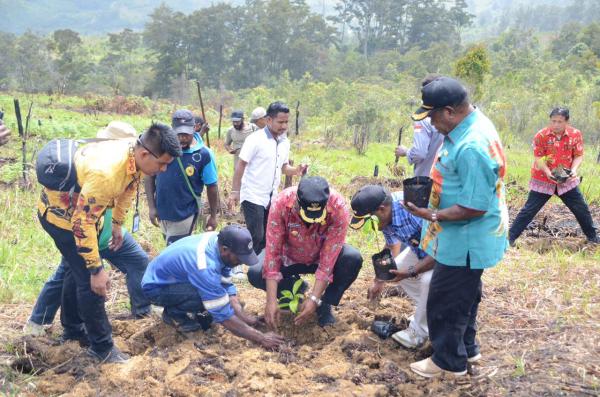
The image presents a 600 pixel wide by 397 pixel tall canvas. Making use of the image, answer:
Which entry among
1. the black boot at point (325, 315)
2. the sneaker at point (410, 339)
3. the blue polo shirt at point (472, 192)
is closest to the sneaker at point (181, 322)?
the black boot at point (325, 315)

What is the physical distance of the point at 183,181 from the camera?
Answer: 14.7 ft

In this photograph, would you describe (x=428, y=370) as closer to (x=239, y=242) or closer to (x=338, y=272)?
(x=338, y=272)

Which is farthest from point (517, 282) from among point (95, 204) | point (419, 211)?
point (95, 204)

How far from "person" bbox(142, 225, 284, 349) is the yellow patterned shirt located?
612mm

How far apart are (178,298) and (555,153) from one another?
172 inches

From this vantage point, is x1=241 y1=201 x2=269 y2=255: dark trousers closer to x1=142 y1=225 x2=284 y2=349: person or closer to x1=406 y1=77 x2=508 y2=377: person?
x1=142 y1=225 x2=284 y2=349: person

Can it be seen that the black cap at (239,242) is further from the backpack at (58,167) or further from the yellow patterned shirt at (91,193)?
the backpack at (58,167)

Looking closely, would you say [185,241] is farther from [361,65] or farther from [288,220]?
[361,65]

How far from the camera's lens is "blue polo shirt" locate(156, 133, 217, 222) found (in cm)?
443

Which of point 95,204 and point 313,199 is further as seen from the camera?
point 313,199

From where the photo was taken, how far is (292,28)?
159 feet

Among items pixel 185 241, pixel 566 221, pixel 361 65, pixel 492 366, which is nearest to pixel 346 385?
pixel 492 366

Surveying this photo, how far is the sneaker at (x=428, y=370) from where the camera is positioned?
120 inches

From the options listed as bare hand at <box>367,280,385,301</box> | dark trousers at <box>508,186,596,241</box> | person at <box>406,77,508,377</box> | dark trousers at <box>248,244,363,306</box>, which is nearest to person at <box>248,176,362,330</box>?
dark trousers at <box>248,244,363,306</box>
